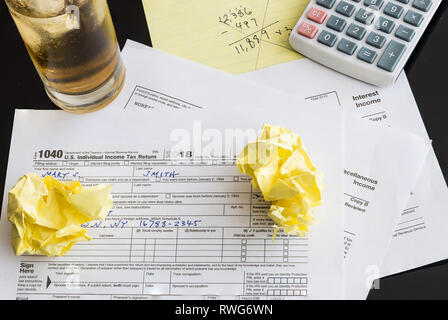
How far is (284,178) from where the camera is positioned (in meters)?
0.50

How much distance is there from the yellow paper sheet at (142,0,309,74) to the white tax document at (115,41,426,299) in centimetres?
2

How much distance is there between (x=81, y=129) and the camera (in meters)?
0.55

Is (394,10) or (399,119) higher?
(394,10)

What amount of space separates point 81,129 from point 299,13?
255 millimetres

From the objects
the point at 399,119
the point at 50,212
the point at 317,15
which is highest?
the point at 317,15

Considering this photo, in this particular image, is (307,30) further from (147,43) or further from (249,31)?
(147,43)

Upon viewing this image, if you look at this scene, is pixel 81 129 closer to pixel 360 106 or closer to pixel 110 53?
pixel 110 53

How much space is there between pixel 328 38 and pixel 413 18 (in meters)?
0.08

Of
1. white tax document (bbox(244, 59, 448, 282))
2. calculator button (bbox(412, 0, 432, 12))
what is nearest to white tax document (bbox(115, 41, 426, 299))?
white tax document (bbox(244, 59, 448, 282))

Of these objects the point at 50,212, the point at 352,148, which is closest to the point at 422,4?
the point at 352,148

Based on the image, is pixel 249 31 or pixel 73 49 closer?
pixel 73 49

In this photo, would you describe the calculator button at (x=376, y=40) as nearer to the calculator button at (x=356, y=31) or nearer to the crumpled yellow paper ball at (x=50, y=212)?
the calculator button at (x=356, y=31)
